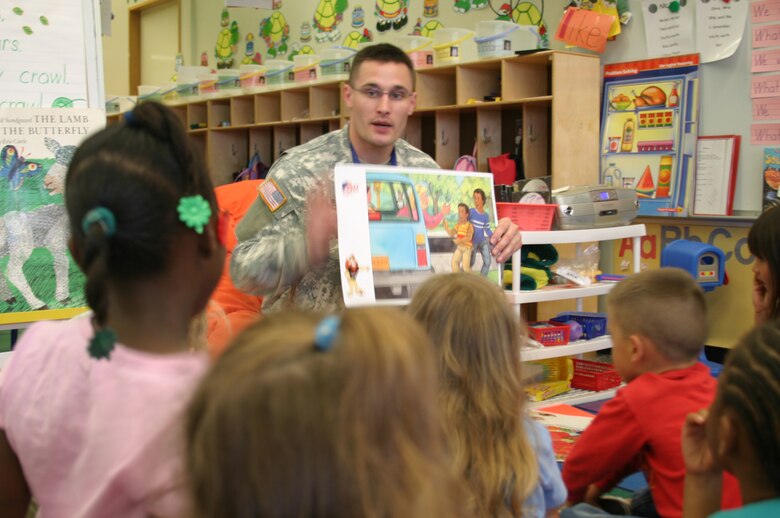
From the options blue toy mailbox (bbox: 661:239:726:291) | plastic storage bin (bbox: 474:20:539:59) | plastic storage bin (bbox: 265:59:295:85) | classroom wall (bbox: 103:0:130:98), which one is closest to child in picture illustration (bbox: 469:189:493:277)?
blue toy mailbox (bbox: 661:239:726:291)

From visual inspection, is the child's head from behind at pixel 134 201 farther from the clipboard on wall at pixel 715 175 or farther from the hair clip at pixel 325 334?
the clipboard on wall at pixel 715 175

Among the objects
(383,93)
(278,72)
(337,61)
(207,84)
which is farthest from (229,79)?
(383,93)

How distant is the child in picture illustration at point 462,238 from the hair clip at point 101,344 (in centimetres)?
150

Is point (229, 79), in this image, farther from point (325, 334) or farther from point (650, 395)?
point (325, 334)

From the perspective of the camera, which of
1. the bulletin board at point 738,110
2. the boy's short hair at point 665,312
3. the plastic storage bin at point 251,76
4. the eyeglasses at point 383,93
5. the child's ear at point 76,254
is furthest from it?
the plastic storage bin at point 251,76

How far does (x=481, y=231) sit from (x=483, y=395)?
1.11m

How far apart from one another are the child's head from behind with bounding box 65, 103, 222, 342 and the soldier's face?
139cm

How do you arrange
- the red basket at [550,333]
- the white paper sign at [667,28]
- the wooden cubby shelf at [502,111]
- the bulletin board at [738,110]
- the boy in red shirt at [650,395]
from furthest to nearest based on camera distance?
the wooden cubby shelf at [502,111] < the white paper sign at [667,28] < the bulletin board at [738,110] < the red basket at [550,333] < the boy in red shirt at [650,395]

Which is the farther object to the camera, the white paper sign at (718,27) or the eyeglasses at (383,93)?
the white paper sign at (718,27)

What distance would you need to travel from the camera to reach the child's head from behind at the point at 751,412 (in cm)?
113

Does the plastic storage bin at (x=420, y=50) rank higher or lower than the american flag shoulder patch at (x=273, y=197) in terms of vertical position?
higher

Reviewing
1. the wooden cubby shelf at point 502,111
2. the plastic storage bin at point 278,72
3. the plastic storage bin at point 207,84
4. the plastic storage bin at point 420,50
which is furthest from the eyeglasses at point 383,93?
the plastic storage bin at point 207,84

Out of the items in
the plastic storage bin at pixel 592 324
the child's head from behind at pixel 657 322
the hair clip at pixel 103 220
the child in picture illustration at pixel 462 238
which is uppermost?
the hair clip at pixel 103 220

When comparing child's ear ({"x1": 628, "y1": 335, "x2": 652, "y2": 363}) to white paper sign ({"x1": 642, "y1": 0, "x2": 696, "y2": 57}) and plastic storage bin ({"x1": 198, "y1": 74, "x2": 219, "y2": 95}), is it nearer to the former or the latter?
white paper sign ({"x1": 642, "y1": 0, "x2": 696, "y2": 57})
